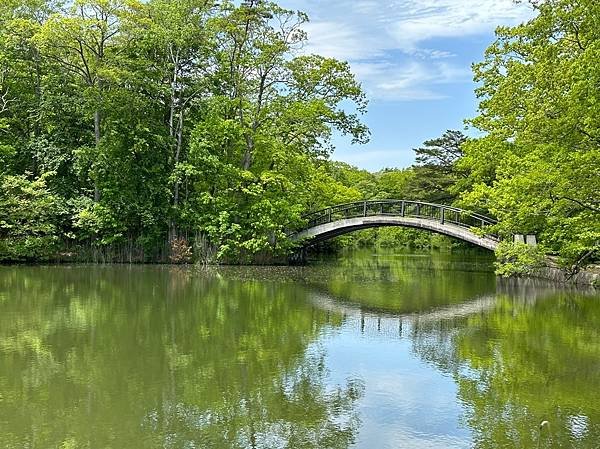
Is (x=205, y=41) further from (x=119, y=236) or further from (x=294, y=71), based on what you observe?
(x=119, y=236)

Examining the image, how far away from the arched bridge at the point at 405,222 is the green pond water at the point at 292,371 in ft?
25.1

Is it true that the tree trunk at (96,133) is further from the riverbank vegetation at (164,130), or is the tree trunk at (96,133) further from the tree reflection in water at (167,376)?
the tree reflection in water at (167,376)

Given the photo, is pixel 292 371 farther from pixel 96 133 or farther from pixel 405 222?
pixel 96 133

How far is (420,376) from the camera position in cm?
717

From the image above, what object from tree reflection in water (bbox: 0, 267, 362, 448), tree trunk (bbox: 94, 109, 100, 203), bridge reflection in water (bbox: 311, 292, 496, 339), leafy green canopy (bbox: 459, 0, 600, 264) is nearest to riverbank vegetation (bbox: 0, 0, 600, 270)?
tree trunk (bbox: 94, 109, 100, 203)

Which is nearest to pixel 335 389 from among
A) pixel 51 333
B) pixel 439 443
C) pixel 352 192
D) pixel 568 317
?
pixel 439 443

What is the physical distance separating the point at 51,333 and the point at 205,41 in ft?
57.9

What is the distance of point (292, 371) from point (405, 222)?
17.2 m

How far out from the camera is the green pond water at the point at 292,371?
5094 mm

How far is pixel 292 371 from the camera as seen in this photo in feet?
23.5

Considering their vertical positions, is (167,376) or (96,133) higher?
(96,133)

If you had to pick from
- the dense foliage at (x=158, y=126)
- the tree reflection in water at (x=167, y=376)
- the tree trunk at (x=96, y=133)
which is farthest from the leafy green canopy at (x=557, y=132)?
the tree trunk at (x=96, y=133)

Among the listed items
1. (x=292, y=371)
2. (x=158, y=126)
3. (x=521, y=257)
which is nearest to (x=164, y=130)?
(x=158, y=126)

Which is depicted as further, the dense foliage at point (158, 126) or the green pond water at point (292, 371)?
the dense foliage at point (158, 126)
